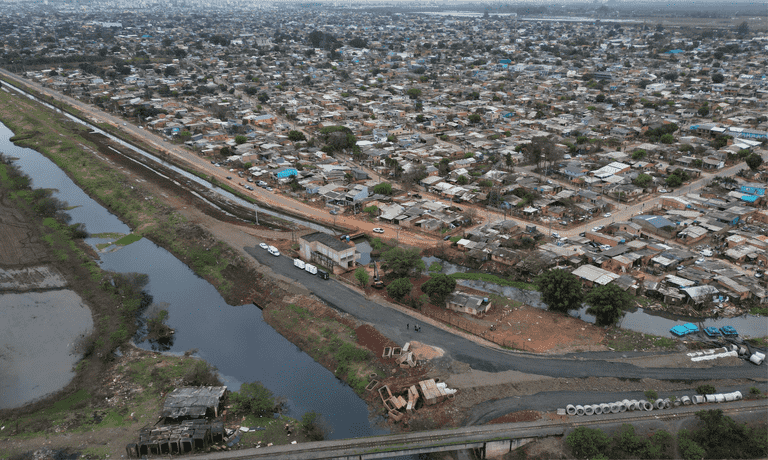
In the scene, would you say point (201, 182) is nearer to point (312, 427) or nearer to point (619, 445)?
point (312, 427)

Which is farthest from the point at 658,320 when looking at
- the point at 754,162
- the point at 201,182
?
the point at 201,182

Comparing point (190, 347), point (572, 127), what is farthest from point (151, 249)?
point (572, 127)

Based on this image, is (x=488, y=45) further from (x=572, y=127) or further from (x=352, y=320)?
(x=352, y=320)

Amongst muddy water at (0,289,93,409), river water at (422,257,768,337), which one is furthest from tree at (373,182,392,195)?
muddy water at (0,289,93,409)

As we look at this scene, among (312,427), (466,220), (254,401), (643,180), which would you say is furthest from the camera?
(643,180)

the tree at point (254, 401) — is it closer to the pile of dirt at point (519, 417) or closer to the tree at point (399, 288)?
the tree at point (399, 288)

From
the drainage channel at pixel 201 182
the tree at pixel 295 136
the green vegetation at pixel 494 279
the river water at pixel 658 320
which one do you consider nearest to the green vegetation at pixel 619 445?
the river water at pixel 658 320
